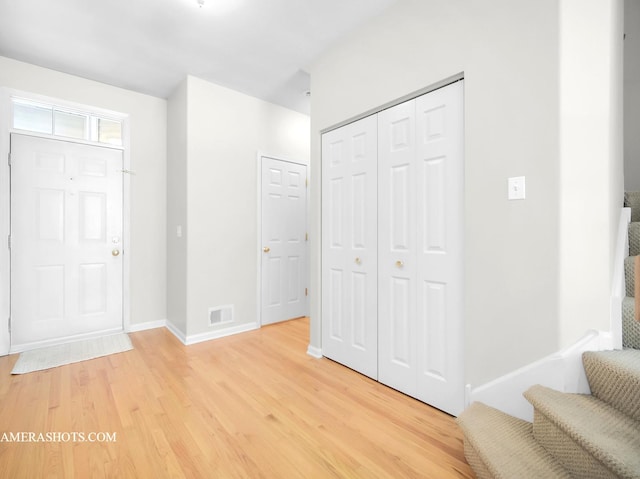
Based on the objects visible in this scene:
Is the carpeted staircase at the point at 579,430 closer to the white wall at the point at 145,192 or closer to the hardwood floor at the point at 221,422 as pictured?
the hardwood floor at the point at 221,422

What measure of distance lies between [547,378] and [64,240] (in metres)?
4.15

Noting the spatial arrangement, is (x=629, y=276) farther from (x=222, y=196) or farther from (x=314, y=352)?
(x=222, y=196)

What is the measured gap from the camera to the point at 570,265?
1.43m

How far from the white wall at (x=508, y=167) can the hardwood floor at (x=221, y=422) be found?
0.60m

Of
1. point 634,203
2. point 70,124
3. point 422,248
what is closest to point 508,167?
point 422,248

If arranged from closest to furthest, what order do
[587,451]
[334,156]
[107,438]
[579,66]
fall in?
[587,451], [579,66], [107,438], [334,156]

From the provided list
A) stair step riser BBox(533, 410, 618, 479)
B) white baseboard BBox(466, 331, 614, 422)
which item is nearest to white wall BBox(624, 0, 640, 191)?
white baseboard BBox(466, 331, 614, 422)

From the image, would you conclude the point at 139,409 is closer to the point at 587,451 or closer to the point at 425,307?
the point at 425,307

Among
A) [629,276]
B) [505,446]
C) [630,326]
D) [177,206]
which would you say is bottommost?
[505,446]

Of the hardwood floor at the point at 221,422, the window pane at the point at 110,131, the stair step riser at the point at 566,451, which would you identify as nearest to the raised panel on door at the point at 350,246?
the hardwood floor at the point at 221,422

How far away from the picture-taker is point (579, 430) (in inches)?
43.0

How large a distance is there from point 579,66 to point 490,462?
5.94 feet

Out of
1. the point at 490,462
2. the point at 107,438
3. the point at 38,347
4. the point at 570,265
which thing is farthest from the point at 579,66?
the point at 38,347

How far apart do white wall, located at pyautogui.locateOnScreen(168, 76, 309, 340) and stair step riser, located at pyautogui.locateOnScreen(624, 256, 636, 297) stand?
3.18 meters
